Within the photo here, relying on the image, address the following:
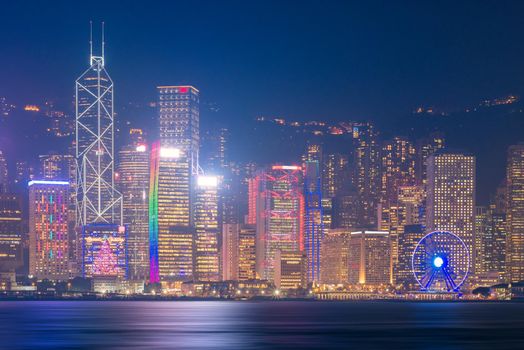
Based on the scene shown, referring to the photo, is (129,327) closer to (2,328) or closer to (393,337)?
(2,328)

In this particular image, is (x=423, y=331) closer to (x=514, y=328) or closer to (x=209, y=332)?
(x=514, y=328)

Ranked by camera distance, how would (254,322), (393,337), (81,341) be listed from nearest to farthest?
(81,341) < (393,337) < (254,322)

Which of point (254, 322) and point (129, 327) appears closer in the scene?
point (129, 327)

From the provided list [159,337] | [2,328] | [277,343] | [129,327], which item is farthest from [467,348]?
[2,328]

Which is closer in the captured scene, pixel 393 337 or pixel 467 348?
pixel 467 348

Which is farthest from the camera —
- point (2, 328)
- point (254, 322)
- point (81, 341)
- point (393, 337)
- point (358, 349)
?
point (254, 322)

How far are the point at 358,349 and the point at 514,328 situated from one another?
3779 centimetres

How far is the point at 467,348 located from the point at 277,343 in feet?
47.1

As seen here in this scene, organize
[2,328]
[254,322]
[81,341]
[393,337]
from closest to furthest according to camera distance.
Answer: [81,341]
[393,337]
[2,328]
[254,322]

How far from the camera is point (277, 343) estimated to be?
91.8 m

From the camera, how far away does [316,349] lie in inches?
3415

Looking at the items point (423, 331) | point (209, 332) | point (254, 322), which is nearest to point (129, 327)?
point (209, 332)

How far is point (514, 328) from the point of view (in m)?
120

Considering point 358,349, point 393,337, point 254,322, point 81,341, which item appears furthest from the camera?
point 254,322
